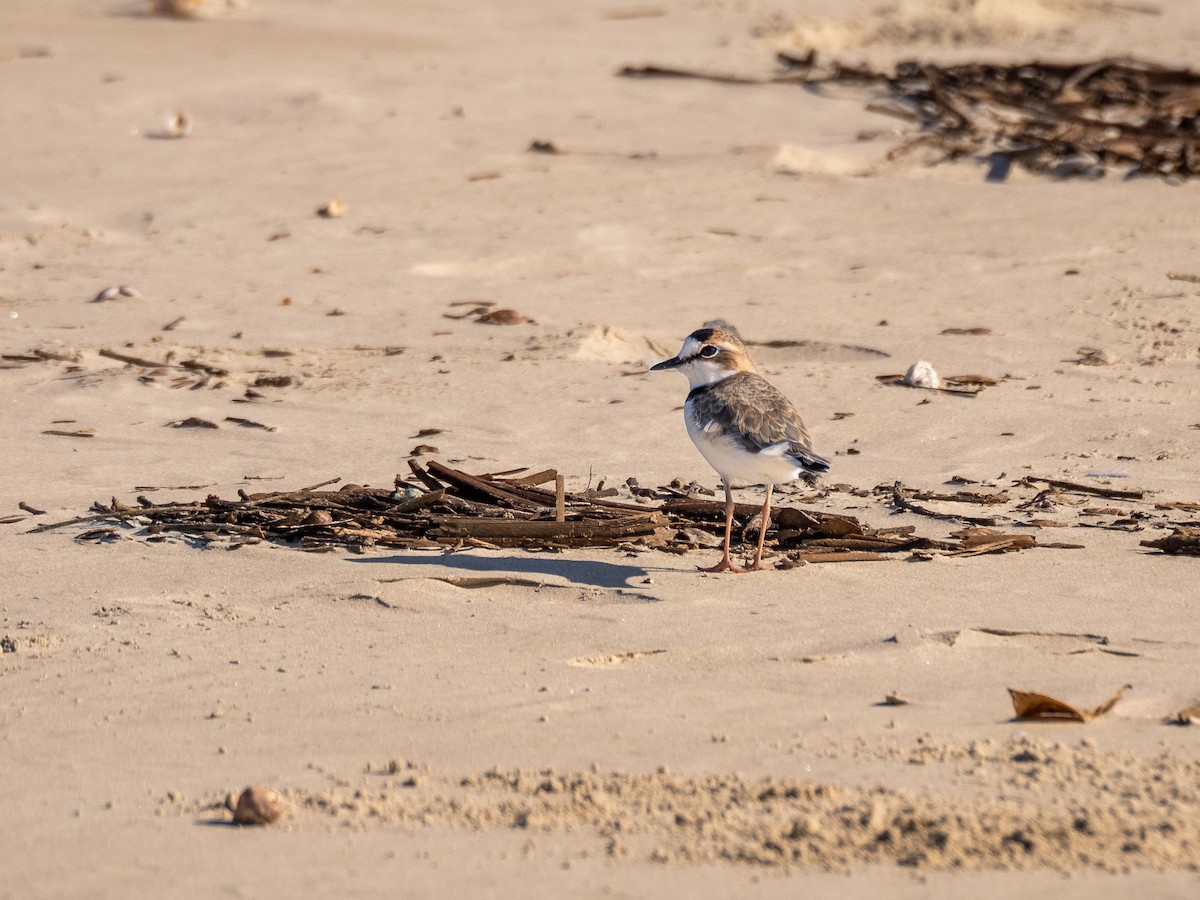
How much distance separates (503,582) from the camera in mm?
5297

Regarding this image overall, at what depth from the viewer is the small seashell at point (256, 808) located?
3.52 m

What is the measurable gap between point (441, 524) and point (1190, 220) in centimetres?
659

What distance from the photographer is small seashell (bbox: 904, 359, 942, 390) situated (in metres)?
7.67

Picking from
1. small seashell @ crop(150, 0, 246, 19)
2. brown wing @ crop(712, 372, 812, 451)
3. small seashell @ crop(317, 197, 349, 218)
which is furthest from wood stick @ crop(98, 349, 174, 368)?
small seashell @ crop(150, 0, 246, 19)

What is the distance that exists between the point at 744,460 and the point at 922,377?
248 centimetres

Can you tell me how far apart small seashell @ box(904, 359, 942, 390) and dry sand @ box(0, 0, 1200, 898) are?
17cm

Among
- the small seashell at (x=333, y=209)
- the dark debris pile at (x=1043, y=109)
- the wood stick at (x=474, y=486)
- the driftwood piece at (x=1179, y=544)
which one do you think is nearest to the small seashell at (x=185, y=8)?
the dark debris pile at (x=1043, y=109)

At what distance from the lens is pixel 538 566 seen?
5488mm

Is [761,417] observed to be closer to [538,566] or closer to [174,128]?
[538,566]

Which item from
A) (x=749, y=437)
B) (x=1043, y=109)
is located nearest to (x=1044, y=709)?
(x=749, y=437)

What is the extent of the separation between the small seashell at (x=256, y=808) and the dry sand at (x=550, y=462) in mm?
35

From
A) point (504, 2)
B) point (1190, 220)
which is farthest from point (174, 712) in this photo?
point (504, 2)

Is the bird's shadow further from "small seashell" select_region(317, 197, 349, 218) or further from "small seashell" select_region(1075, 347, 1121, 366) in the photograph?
"small seashell" select_region(317, 197, 349, 218)

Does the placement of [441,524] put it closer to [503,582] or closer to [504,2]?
[503,582]
